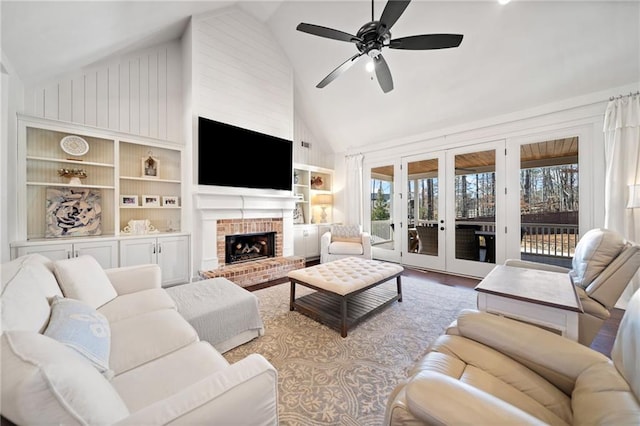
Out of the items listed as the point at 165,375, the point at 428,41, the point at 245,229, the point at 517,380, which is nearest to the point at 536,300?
the point at 517,380

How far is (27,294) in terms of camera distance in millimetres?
1205

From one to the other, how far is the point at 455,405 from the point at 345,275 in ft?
6.35

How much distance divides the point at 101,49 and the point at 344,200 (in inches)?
191

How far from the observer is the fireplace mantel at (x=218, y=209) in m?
3.72

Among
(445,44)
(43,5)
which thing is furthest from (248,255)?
(445,44)

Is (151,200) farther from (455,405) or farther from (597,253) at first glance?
(597,253)

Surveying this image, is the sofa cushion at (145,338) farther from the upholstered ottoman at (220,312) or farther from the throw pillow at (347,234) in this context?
the throw pillow at (347,234)

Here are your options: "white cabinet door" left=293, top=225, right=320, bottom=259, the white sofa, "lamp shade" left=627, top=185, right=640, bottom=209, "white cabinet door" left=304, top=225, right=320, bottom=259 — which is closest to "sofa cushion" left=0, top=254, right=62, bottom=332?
the white sofa

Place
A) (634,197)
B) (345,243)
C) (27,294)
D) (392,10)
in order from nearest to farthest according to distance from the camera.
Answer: (27,294)
(392,10)
(634,197)
(345,243)

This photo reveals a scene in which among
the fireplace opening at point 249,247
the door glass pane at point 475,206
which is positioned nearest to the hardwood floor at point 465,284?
the door glass pane at point 475,206

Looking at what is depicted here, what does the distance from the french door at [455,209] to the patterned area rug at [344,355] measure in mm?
1326

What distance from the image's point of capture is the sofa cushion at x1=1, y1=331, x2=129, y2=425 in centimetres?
59

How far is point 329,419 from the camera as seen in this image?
140 cm

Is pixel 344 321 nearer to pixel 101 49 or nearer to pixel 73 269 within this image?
pixel 73 269
